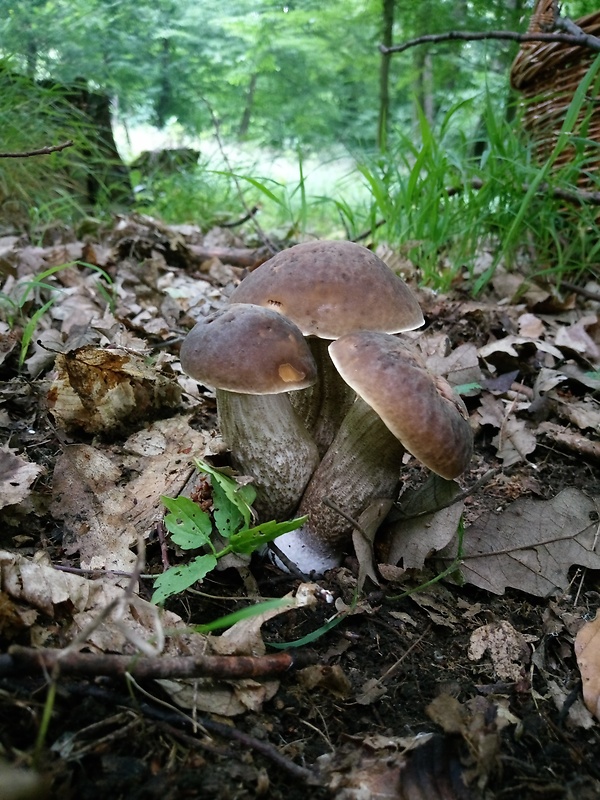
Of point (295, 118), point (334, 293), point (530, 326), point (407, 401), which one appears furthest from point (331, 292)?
point (295, 118)

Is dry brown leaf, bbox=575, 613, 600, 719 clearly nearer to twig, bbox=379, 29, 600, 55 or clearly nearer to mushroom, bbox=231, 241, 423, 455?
mushroom, bbox=231, 241, 423, 455

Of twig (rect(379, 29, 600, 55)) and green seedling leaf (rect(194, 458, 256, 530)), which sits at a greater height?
twig (rect(379, 29, 600, 55))

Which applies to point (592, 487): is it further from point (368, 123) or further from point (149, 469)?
point (368, 123)

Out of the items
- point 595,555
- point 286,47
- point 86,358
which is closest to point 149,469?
point 86,358

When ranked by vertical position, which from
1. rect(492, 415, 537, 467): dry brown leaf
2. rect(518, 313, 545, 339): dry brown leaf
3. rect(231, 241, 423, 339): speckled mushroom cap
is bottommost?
rect(492, 415, 537, 467): dry brown leaf

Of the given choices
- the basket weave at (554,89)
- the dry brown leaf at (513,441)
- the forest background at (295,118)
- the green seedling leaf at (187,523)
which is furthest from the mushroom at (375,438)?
the basket weave at (554,89)

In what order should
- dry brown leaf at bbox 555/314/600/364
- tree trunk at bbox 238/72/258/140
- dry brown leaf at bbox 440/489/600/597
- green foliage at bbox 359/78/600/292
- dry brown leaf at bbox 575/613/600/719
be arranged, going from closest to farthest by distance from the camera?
dry brown leaf at bbox 575/613/600/719 < dry brown leaf at bbox 440/489/600/597 < dry brown leaf at bbox 555/314/600/364 < green foliage at bbox 359/78/600/292 < tree trunk at bbox 238/72/258/140

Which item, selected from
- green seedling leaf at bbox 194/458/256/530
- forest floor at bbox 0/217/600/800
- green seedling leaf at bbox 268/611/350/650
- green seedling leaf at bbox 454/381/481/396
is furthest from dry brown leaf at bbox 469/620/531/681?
green seedling leaf at bbox 454/381/481/396
